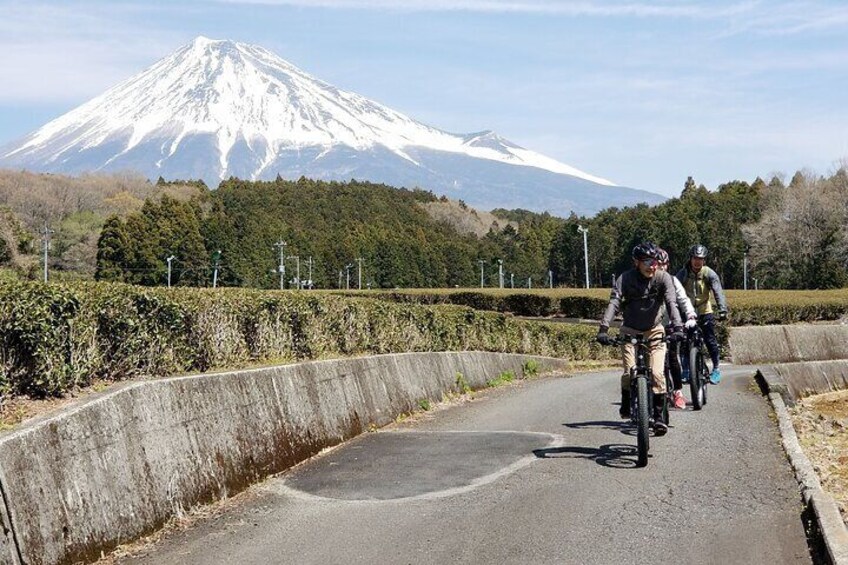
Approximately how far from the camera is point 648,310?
9.65 meters

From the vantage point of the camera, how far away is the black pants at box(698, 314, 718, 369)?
13.7 meters

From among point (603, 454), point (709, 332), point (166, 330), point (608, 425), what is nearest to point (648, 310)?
point (603, 454)

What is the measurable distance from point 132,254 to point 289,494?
102m

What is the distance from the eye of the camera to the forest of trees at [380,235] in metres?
91.5

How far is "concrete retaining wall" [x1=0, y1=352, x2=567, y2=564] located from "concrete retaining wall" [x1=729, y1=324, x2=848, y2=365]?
17199 millimetres

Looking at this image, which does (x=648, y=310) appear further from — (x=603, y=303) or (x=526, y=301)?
(x=526, y=301)

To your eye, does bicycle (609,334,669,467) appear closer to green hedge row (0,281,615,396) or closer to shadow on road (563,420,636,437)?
shadow on road (563,420,636,437)

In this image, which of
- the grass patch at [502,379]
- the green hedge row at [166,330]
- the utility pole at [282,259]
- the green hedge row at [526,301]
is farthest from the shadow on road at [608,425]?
the utility pole at [282,259]

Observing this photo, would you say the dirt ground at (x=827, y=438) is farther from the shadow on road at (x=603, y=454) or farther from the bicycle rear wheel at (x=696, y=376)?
the shadow on road at (x=603, y=454)

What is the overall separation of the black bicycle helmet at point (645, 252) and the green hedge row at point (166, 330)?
3.84m

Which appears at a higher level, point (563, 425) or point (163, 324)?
point (163, 324)

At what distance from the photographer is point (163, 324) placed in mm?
8461

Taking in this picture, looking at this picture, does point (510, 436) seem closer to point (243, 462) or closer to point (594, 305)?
point (243, 462)

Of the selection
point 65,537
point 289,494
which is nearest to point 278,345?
point 289,494
